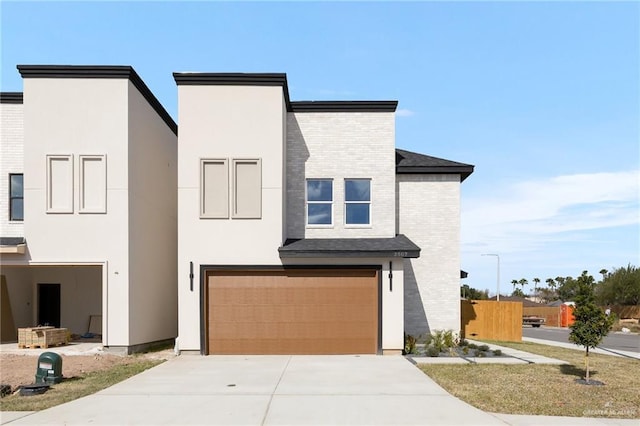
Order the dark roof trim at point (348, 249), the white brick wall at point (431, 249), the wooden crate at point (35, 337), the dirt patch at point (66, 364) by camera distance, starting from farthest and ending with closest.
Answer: the white brick wall at point (431, 249) < the wooden crate at point (35, 337) < the dark roof trim at point (348, 249) < the dirt patch at point (66, 364)

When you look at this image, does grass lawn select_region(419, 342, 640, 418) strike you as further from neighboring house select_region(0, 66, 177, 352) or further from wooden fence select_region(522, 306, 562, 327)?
wooden fence select_region(522, 306, 562, 327)

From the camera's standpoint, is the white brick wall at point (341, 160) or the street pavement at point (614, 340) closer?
the white brick wall at point (341, 160)

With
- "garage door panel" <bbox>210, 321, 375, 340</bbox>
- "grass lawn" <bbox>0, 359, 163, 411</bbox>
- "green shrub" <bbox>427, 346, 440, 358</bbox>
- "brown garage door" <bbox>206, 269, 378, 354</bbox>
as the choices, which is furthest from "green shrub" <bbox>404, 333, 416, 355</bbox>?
"grass lawn" <bbox>0, 359, 163, 411</bbox>

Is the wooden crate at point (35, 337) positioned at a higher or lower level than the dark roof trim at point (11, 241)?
lower

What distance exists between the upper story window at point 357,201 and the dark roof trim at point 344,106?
8.95 ft

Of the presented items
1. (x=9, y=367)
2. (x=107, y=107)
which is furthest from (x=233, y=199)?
(x=9, y=367)

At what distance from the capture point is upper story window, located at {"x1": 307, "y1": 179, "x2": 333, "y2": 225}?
17.5 meters

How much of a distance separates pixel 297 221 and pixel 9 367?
9.83m

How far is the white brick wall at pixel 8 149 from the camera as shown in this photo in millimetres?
17250

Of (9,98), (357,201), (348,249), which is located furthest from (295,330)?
(9,98)

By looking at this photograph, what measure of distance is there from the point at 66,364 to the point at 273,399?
25.4 feet

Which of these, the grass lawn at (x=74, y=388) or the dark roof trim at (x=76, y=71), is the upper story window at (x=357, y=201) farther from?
the dark roof trim at (x=76, y=71)

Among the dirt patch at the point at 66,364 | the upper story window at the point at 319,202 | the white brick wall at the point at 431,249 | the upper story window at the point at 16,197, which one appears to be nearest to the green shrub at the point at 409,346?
the white brick wall at the point at 431,249

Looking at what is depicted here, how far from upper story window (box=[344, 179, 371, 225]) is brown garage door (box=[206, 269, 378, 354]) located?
2.34m
